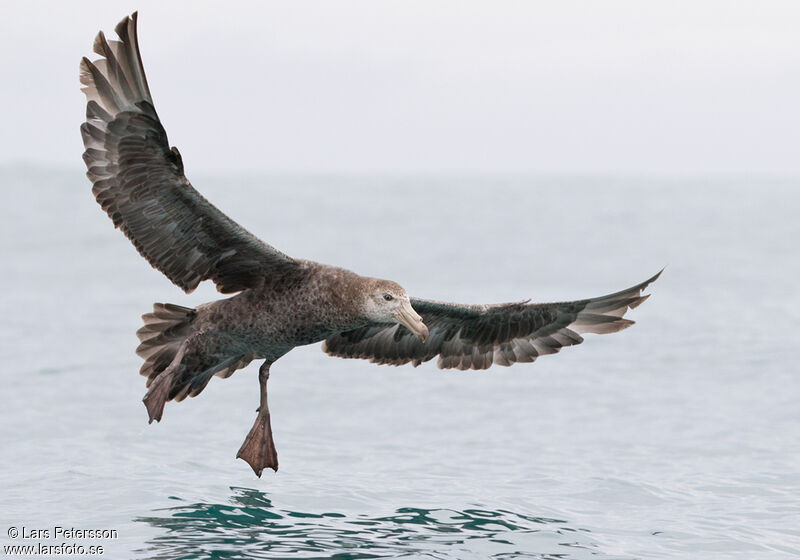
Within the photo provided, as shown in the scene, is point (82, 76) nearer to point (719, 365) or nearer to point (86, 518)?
point (86, 518)

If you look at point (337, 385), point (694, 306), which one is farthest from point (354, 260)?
point (337, 385)

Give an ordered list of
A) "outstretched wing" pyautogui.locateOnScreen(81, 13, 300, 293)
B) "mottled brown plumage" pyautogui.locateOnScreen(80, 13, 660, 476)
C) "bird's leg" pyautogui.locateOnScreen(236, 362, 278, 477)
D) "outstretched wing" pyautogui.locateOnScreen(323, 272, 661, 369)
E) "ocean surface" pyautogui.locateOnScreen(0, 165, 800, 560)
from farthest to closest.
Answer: "outstretched wing" pyautogui.locateOnScreen(323, 272, 661, 369) < "bird's leg" pyautogui.locateOnScreen(236, 362, 278, 477) < "ocean surface" pyautogui.locateOnScreen(0, 165, 800, 560) < "mottled brown plumage" pyautogui.locateOnScreen(80, 13, 660, 476) < "outstretched wing" pyautogui.locateOnScreen(81, 13, 300, 293)

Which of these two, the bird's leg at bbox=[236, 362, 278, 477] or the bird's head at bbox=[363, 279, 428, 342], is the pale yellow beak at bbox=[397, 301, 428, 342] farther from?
the bird's leg at bbox=[236, 362, 278, 477]

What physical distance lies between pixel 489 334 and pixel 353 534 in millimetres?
2576

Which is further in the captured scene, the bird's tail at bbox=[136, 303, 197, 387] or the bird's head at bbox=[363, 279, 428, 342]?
the bird's tail at bbox=[136, 303, 197, 387]

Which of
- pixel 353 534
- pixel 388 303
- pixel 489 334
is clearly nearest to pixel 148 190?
pixel 388 303

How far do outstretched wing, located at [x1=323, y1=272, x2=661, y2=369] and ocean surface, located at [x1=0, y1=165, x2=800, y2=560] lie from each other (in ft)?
4.22

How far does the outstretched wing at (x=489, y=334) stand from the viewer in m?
10.3

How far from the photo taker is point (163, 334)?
9.39 metres

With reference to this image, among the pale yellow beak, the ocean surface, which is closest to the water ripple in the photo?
the ocean surface

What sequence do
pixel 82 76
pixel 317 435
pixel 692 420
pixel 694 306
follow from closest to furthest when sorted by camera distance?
1. pixel 82 76
2. pixel 317 435
3. pixel 692 420
4. pixel 694 306

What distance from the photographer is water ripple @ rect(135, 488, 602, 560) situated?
8.45m

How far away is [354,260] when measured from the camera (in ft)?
113

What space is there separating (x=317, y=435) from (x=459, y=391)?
11.6ft
